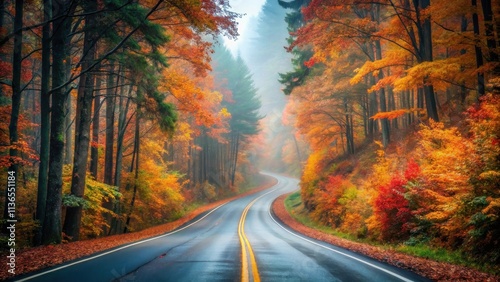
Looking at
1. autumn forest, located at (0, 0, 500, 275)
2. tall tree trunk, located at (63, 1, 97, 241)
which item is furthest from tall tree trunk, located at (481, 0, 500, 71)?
tall tree trunk, located at (63, 1, 97, 241)

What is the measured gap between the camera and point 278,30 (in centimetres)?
6862

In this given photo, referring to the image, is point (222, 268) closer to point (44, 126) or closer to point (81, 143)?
point (44, 126)

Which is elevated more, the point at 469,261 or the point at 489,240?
the point at 489,240

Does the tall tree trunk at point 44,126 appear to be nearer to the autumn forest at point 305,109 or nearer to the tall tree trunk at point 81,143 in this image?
the autumn forest at point 305,109

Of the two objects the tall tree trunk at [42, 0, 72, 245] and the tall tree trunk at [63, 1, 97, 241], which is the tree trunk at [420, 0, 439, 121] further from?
the tall tree trunk at [42, 0, 72, 245]

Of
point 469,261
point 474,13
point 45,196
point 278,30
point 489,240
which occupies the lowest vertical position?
point 469,261

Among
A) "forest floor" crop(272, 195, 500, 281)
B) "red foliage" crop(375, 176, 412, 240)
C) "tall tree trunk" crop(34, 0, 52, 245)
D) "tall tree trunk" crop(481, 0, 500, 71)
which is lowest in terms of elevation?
"forest floor" crop(272, 195, 500, 281)

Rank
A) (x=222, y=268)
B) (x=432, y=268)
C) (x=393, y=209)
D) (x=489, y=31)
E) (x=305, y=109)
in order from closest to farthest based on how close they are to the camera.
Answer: (x=222, y=268)
(x=432, y=268)
(x=489, y=31)
(x=393, y=209)
(x=305, y=109)

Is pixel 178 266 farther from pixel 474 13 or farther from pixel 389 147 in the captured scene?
pixel 389 147

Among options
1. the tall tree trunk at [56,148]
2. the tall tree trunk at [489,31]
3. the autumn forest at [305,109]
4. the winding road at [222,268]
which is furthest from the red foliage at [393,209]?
the tall tree trunk at [56,148]

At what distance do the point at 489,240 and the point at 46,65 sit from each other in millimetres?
15022

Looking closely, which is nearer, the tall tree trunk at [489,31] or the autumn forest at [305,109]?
the autumn forest at [305,109]

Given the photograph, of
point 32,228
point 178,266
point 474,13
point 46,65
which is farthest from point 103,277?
point 474,13

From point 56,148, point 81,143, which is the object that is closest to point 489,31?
point 56,148
